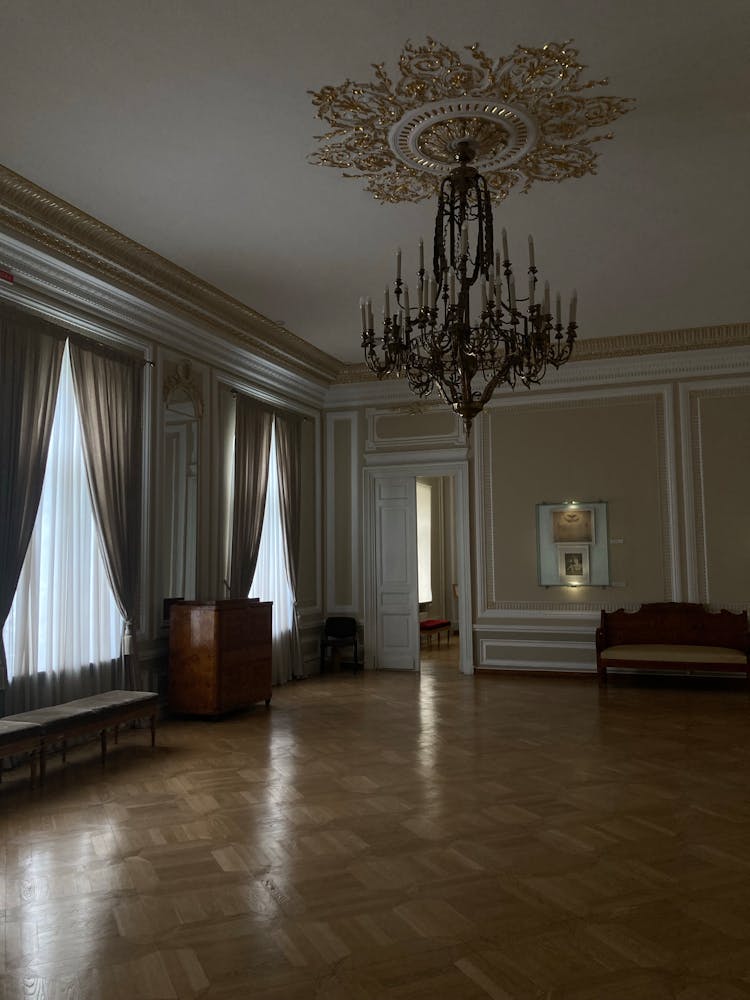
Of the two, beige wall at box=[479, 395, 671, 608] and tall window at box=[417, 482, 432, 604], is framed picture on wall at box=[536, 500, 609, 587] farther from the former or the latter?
tall window at box=[417, 482, 432, 604]

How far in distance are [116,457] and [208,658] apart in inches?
70.5

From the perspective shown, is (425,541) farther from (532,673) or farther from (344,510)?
(532,673)

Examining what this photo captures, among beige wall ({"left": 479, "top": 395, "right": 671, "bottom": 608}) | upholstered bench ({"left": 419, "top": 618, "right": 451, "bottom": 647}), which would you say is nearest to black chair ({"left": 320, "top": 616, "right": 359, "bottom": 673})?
beige wall ({"left": 479, "top": 395, "right": 671, "bottom": 608})

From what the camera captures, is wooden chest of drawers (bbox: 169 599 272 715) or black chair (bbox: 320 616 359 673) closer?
wooden chest of drawers (bbox: 169 599 272 715)

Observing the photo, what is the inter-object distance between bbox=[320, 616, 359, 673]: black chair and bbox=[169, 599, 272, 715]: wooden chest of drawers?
262cm

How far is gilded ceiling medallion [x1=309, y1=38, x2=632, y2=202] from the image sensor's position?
153 inches

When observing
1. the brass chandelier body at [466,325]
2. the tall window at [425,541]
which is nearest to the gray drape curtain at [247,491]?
the brass chandelier body at [466,325]

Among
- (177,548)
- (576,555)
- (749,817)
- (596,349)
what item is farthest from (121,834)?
(596,349)

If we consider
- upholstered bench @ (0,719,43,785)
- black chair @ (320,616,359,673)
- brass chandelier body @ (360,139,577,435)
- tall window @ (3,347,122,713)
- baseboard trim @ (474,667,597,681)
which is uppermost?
brass chandelier body @ (360,139,577,435)

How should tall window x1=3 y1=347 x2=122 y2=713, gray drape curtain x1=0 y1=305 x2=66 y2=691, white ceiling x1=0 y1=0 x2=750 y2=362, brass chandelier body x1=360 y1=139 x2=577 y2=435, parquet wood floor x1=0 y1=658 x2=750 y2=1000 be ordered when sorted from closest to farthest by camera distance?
1. parquet wood floor x1=0 y1=658 x2=750 y2=1000
2. white ceiling x1=0 y1=0 x2=750 y2=362
3. brass chandelier body x1=360 y1=139 x2=577 y2=435
4. gray drape curtain x1=0 y1=305 x2=66 y2=691
5. tall window x1=3 y1=347 x2=122 y2=713

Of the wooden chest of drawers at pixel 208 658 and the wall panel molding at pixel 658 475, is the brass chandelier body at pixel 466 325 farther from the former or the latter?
the wall panel molding at pixel 658 475

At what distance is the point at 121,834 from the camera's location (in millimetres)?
3891

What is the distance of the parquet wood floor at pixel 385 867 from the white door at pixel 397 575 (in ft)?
11.9

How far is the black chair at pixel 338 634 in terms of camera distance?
9.63 metres
